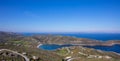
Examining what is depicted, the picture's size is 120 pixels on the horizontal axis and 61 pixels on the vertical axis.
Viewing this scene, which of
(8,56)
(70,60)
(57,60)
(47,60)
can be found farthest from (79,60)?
(8,56)

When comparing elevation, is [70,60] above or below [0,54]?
below

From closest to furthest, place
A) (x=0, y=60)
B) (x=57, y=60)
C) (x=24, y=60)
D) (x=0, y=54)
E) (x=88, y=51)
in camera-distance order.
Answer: (x=0, y=60)
(x=24, y=60)
(x=0, y=54)
(x=57, y=60)
(x=88, y=51)

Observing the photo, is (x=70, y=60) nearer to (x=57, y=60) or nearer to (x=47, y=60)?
(x=57, y=60)

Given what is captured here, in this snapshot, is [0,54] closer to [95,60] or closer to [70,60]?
[70,60]

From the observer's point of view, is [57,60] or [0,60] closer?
[0,60]

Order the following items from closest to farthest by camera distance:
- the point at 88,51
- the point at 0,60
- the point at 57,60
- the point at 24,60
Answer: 1. the point at 0,60
2. the point at 24,60
3. the point at 57,60
4. the point at 88,51

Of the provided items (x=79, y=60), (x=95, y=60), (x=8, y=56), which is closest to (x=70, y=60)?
(x=79, y=60)

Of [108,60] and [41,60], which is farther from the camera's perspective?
[108,60]

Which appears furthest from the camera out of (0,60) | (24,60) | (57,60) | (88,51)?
(88,51)

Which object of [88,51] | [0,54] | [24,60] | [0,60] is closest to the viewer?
[0,60]
